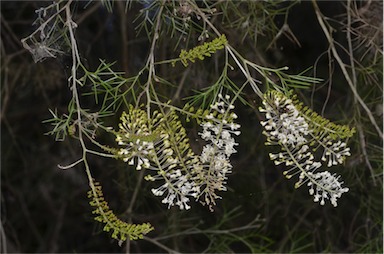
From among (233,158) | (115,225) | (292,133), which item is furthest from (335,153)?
(233,158)

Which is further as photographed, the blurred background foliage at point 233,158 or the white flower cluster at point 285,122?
the blurred background foliage at point 233,158

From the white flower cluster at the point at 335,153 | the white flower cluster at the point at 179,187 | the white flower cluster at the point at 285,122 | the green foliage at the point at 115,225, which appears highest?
the white flower cluster at the point at 285,122

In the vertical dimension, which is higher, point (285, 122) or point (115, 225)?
point (285, 122)

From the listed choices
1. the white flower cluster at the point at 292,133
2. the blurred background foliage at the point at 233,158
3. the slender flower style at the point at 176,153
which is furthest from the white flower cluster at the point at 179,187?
the blurred background foliage at the point at 233,158

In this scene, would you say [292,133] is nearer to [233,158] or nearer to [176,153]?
[176,153]

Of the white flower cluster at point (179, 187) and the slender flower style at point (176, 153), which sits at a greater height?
the slender flower style at point (176, 153)

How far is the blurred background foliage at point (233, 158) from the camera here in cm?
157

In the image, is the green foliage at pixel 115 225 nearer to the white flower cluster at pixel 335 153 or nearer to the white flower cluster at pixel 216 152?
the white flower cluster at pixel 216 152

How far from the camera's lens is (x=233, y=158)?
2.11 m

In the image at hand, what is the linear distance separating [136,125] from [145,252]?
1070 millimetres

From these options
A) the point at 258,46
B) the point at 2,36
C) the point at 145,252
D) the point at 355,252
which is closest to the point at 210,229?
the point at 145,252

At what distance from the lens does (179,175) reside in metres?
0.96

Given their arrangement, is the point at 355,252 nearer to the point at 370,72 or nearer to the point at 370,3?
the point at 370,72

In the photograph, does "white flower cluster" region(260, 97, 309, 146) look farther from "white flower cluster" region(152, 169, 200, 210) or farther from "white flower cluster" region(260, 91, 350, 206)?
"white flower cluster" region(152, 169, 200, 210)
